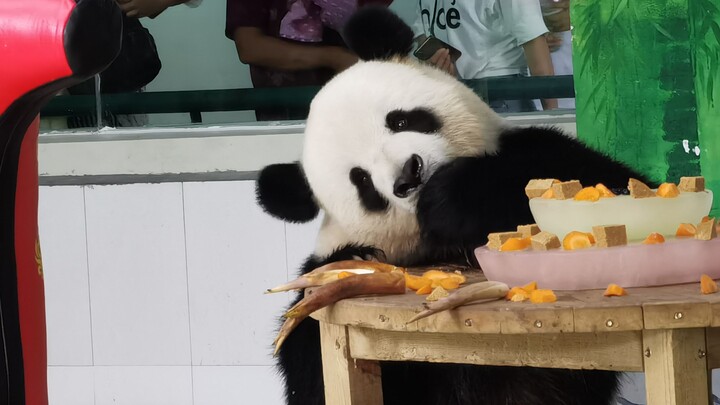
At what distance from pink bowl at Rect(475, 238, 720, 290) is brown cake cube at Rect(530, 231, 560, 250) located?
0.01m

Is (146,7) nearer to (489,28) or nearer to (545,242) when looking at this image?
(489,28)

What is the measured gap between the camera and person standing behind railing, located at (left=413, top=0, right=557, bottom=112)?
2.83 metres

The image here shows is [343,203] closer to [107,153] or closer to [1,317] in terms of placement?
[1,317]

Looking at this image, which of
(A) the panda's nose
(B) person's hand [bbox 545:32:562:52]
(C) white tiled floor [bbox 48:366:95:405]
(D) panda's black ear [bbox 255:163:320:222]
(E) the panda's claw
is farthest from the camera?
(C) white tiled floor [bbox 48:366:95:405]

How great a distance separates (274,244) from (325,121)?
3.70 ft

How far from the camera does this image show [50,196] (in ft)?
10.2

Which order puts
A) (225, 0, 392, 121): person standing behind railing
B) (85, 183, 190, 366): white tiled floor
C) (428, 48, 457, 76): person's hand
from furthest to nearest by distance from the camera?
(85, 183, 190, 366): white tiled floor → (225, 0, 392, 121): person standing behind railing → (428, 48, 457, 76): person's hand

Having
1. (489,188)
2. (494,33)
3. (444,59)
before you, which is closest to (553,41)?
(494,33)

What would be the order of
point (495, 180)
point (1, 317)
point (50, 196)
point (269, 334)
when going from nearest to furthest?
point (1, 317)
point (495, 180)
point (269, 334)
point (50, 196)

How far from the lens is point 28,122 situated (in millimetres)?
→ 1520

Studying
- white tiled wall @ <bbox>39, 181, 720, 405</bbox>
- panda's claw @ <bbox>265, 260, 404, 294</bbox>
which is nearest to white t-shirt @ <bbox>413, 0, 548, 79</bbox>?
white tiled wall @ <bbox>39, 181, 720, 405</bbox>

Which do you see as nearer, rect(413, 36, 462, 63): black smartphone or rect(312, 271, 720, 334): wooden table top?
rect(312, 271, 720, 334): wooden table top

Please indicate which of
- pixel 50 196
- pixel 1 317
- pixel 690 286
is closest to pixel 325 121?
pixel 1 317

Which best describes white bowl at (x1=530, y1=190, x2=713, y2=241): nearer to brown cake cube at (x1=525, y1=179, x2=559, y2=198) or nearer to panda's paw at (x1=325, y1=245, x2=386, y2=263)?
brown cake cube at (x1=525, y1=179, x2=559, y2=198)
